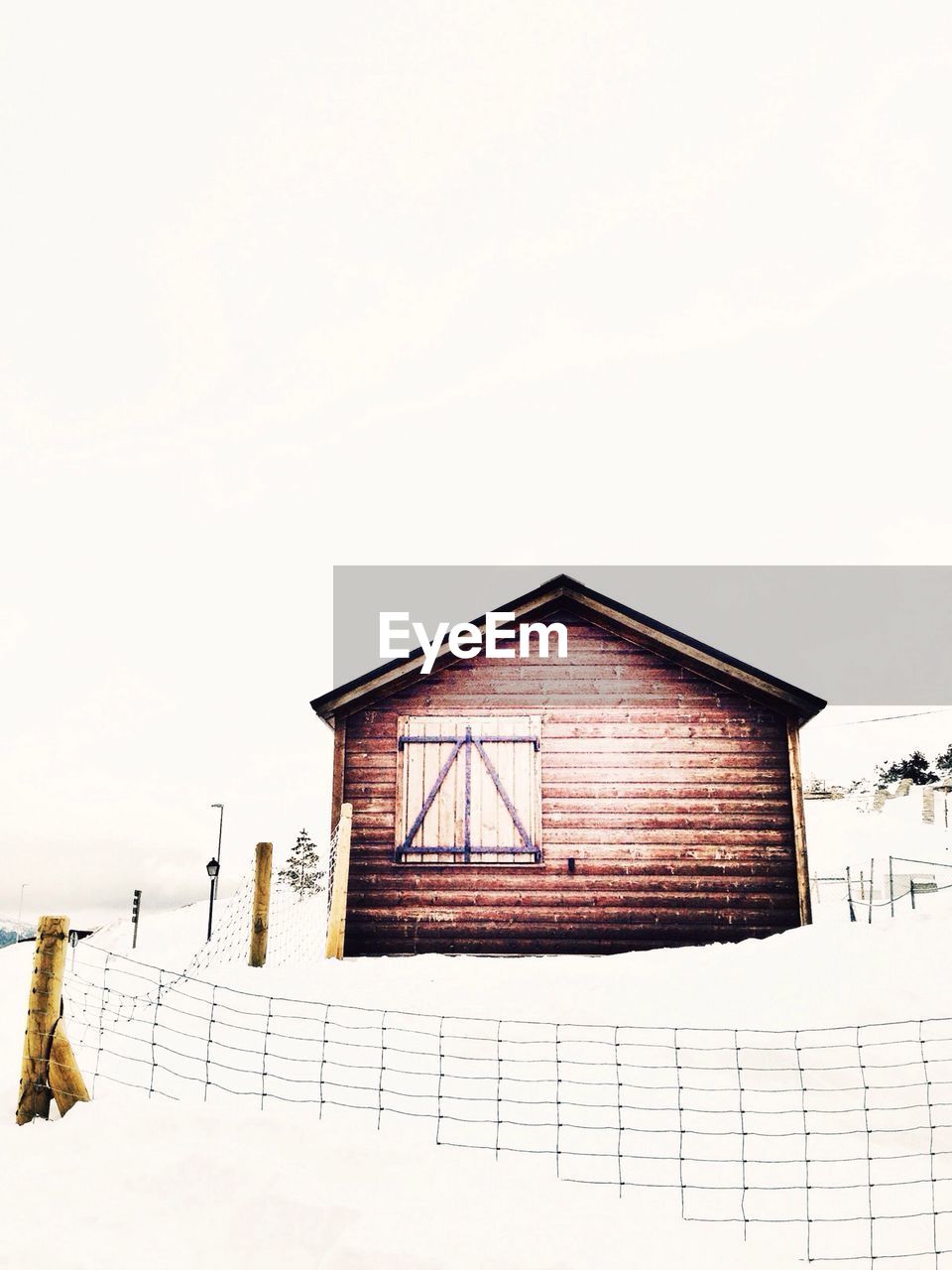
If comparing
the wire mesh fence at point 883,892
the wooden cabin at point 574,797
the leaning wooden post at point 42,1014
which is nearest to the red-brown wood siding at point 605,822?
the wooden cabin at point 574,797

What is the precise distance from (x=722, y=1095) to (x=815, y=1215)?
5.22 ft

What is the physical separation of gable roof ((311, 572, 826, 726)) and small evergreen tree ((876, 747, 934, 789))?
40990 mm

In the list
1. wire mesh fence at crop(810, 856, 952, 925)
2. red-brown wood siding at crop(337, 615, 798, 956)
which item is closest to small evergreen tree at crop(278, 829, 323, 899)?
wire mesh fence at crop(810, 856, 952, 925)

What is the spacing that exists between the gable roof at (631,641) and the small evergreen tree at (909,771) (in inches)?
1614

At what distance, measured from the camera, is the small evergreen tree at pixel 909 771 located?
51562 millimetres

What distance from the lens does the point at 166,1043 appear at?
7.23m

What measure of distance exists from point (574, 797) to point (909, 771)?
46.4 m

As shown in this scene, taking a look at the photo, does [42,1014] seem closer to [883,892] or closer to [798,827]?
[798,827]

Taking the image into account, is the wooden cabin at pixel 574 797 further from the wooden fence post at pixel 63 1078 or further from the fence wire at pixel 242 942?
the wooden fence post at pixel 63 1078

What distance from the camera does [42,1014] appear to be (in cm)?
533

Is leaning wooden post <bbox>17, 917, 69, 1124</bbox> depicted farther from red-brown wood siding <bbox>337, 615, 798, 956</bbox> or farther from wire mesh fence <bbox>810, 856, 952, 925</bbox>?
wire mesh fence <bbox>810, 856, 952, 925</bbox>

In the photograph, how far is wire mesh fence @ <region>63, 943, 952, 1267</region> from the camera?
5398 mm

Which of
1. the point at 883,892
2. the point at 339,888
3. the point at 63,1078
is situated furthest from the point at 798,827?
the point at 883,892

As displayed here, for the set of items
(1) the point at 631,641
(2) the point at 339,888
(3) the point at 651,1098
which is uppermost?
(1) the point at 631,641
